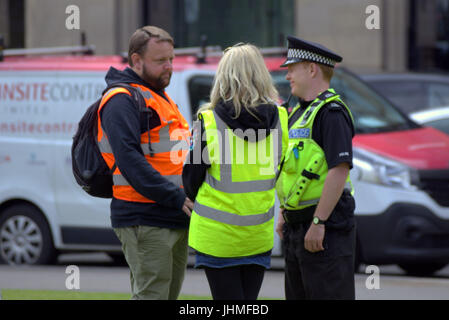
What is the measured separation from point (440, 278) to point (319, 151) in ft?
14.4

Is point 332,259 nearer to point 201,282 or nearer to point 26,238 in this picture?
point 201,282

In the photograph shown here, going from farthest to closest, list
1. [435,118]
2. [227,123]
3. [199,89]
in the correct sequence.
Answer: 1. [435,118]
2. [199,89]
3. [227,123]

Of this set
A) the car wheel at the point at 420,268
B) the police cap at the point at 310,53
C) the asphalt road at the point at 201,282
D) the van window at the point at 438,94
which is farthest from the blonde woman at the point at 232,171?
the van window at the point at 438,94

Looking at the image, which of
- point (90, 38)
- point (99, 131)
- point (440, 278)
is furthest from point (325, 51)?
point (90, 38)

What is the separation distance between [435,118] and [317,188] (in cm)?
650

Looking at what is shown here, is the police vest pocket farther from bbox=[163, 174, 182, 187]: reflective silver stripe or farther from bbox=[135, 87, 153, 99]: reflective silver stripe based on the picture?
bbox=[135, 87, 153, 99]: reflective silver stripe

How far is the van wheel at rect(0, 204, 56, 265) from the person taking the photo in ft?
29.3

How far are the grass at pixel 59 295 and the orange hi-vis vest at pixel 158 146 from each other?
97.2 inches

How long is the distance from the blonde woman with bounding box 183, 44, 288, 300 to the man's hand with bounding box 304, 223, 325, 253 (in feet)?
0.80

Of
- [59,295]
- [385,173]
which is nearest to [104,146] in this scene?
[59,295]

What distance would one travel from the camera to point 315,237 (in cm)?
426

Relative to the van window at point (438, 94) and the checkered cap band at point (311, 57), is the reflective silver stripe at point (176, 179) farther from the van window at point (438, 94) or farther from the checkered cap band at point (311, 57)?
the van window at point (438, 94)

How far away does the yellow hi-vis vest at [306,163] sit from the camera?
4.34 meters

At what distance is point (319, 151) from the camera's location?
4.34 m
